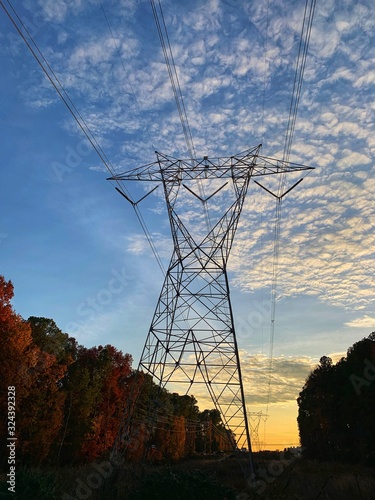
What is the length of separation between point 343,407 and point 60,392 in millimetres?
26580

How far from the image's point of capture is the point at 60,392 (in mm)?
31562

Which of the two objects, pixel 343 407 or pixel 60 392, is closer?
pixel 60 392

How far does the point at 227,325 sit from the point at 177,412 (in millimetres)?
67085

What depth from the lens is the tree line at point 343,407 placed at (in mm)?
34906

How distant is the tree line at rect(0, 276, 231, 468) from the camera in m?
25.0

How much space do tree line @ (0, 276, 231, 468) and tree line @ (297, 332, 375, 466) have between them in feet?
41.5

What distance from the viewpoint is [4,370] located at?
24.7 meters

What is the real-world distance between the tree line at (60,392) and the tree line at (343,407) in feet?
41.5

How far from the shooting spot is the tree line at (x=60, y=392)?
25.0 m

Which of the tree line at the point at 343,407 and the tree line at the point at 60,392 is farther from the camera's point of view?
the tree line at the point at 343,407

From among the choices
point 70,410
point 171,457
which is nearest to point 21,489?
point 70,410

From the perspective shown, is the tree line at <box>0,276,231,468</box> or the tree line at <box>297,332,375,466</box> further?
the tree line at <box>297,332,375,466</box>

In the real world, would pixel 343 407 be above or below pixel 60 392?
below

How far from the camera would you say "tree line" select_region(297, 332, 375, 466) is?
34.9 metres
